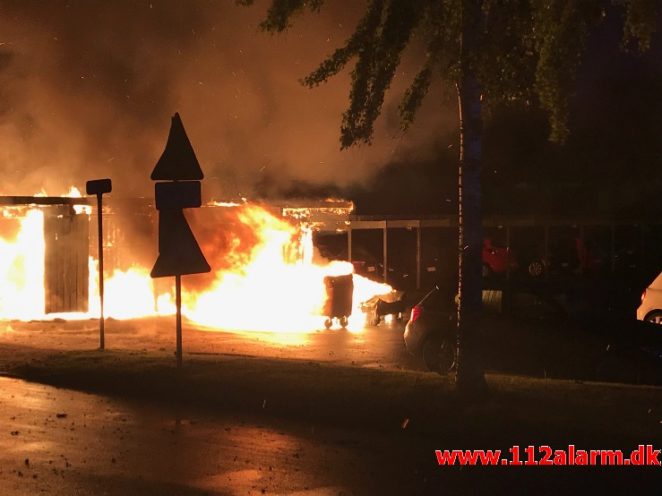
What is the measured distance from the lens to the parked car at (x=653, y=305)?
15.5m

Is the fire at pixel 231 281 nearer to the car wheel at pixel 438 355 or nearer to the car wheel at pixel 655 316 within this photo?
the car wheel at pixel 655 316

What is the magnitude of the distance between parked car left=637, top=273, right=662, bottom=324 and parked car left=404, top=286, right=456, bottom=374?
5317 millimetres

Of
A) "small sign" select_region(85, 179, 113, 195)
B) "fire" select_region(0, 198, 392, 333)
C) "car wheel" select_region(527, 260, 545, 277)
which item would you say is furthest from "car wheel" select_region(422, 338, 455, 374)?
"car wheel" select_region(527, 260, 545, 277)

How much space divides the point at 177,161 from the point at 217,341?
489 cm

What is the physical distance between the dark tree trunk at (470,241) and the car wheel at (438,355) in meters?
2.72

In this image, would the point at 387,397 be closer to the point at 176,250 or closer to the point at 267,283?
the point at 176,250

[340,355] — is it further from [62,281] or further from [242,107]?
[242,107]

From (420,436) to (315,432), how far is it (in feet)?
3.33

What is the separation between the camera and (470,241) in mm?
8977

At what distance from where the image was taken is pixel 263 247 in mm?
20609

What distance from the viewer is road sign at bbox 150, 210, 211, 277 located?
37.2 ft

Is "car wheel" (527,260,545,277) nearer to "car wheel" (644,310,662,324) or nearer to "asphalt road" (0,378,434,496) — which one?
"car wheel" (644,310,662,324)

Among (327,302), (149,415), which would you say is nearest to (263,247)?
(327,302)

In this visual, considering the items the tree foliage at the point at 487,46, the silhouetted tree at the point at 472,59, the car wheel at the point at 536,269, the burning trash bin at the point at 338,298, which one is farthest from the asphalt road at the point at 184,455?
the car wheel at the point at 536,269
